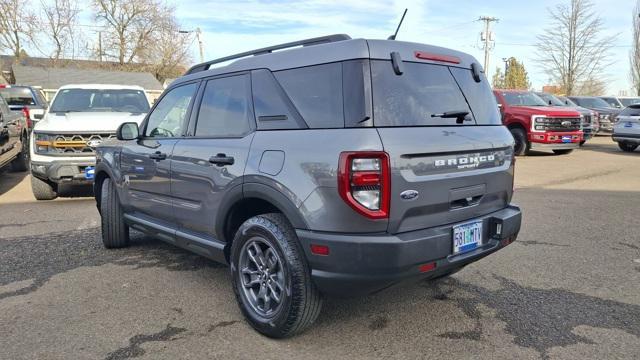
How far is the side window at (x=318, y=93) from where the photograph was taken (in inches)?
111

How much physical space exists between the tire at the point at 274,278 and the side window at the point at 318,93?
0.67m

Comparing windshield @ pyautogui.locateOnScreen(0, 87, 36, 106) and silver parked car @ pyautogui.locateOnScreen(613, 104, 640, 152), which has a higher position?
windshield @ pyautogui.locateOnScreen(0, 87, 36, 106)

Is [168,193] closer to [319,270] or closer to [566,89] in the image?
[319,270]

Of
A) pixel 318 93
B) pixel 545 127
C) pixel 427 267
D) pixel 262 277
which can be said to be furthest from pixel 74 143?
pixel 545 127

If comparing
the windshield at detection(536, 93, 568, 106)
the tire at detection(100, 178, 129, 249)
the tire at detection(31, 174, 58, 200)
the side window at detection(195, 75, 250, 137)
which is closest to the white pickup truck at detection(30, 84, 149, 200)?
the tire at detection(31, 174, 58, 200)

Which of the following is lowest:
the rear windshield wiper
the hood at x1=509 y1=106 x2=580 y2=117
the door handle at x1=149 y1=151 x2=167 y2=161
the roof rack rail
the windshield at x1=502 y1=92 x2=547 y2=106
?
the door handle at x1=149 y1=151 x2=167 y2=161

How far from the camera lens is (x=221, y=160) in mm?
3367

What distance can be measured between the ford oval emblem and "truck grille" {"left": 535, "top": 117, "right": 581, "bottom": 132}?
1193 centimetres

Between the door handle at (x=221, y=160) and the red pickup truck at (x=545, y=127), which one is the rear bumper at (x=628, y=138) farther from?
the door handle at (x=221, y=160)

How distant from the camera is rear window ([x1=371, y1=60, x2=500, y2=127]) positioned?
9.27 feet

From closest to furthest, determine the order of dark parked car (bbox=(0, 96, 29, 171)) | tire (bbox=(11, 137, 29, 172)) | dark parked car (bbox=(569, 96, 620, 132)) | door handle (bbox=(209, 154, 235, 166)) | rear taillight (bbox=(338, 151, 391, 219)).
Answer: rear taillight (bbox=(338, 151, 391, 219)), door handle (bbox=(209, 154, 235, 166)), dark parked car (bbox=(0, 96, 29, 171)), tire (bbox=(11, 137, 29, 172)), dark parked car (bbox=(569, 96, 620, 132))

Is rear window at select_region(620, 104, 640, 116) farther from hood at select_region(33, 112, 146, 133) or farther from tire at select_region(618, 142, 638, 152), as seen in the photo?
hood at select_region(33, 112, 146, 133)

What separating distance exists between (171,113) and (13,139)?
22.1ft

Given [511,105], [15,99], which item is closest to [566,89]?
[511,105]
